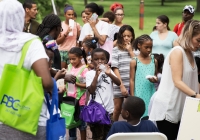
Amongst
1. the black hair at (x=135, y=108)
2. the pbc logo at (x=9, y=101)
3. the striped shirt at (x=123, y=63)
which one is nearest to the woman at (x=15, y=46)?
the pbc logo at (x=9, y=101)

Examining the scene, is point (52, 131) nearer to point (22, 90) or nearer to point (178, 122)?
point (22, 90)

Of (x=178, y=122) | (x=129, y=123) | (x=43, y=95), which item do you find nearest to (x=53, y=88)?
(x=43, y=95)

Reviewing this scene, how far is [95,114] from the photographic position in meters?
6.33

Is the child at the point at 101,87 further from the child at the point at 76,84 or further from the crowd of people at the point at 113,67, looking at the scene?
the child at the point at 76,84

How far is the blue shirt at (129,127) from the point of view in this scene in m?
4.59

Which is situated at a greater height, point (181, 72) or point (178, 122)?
point (181, 72)

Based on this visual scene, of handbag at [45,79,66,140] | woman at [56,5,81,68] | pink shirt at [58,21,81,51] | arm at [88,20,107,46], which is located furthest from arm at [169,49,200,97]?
pink shirt at [58,21,81,51]

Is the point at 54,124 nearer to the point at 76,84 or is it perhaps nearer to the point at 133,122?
the point at 133,122

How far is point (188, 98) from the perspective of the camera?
4.71 meters

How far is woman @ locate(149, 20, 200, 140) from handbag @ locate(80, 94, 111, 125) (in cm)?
107

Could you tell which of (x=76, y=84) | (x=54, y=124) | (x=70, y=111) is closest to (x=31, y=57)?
(x=54, y=124)

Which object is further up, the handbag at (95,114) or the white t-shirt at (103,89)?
the white t-shirt at (103,89)

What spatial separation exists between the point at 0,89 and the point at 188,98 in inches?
68.1

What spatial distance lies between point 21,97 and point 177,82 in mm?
1718
